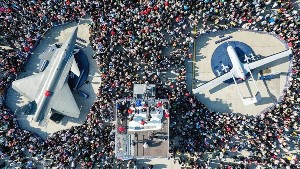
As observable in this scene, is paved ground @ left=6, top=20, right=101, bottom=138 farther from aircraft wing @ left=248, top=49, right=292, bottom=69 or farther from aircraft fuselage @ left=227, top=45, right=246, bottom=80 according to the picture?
aircraft wing @ left=248, top=49, right=292, bottom=69

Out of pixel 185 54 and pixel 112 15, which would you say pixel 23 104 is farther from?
pixel 185 54

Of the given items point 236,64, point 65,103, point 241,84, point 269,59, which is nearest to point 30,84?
point 65,103

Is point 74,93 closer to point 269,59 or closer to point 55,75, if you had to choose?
point 55,75

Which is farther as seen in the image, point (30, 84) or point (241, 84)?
point (241, 84)

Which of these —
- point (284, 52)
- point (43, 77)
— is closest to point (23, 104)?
point (43, 77)

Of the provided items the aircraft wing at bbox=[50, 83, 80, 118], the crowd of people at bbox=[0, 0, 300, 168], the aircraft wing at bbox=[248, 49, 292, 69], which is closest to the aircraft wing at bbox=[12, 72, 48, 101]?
the aircraft wing at bbox=[50, 83, 80, 118]

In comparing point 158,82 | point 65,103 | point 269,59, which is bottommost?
point 65,103

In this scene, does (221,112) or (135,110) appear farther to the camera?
(221,112)

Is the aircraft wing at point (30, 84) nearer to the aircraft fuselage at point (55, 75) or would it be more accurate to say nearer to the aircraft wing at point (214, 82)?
the aircraft fuselage at point (55, 75)

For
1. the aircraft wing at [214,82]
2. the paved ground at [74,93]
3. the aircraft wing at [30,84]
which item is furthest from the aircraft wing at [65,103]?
the aircraft wing at [214,82]
